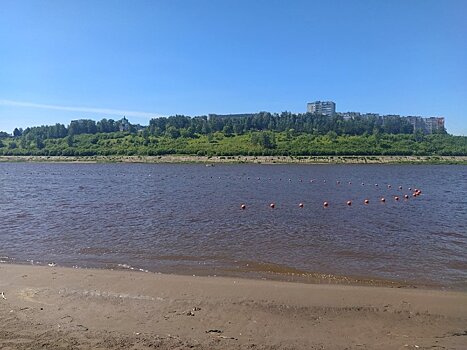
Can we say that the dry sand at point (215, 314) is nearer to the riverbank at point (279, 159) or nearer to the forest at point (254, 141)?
the riverbank at point (279, 159)

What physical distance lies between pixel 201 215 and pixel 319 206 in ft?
34.1

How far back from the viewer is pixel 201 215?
2595 cm

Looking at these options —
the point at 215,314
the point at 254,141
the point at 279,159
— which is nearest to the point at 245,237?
the point at 215,314

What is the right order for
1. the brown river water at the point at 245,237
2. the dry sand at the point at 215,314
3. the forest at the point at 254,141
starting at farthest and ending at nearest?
1. the forest at the point at 254,141
2. the brown river water at the point at 245,237
3. the dry sand at the point at 215,314

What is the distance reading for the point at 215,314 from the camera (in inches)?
367

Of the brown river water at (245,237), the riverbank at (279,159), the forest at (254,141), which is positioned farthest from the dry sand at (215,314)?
the forest at (254,141)

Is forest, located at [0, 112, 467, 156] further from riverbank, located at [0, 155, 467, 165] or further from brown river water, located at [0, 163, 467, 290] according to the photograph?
A: brown river water, located at [0, 163, 467, 290]

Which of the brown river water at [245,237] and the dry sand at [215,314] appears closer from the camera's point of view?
the dry sand at [215,314]

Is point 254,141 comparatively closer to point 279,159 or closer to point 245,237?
point 279,159

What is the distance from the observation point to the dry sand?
7.78m

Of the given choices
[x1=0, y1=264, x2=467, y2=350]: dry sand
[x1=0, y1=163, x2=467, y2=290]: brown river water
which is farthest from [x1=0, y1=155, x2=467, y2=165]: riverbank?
[x1=0, y1=264, x2=467, y2=350]: dry sand

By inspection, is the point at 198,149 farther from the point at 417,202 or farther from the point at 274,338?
the point at 274,338

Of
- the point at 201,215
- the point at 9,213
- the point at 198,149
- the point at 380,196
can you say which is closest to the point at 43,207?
the point at 9,213

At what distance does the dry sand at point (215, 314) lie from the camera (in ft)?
25.5
